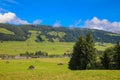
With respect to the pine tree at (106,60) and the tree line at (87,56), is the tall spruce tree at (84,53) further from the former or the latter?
the pine tree at (106,60)

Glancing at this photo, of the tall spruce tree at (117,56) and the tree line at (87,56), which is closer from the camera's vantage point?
the tall spruce tree at (117,56)

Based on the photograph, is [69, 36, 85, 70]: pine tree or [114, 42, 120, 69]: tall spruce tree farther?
[69, 36, 85, 70]: pine tree

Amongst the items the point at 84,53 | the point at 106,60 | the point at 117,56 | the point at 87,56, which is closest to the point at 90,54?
the point at 87,56

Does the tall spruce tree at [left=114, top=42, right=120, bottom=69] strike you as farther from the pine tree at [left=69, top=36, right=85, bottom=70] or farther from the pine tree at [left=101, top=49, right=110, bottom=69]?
the pine tree at [left=69, top=36, right=85, bottom=70]

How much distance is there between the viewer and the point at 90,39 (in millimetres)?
68125

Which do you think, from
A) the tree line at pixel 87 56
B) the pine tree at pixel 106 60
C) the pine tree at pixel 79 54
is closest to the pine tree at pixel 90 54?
the tree line at pixel 87 56

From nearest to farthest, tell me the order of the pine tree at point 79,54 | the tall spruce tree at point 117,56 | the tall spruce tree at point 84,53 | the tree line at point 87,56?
the tall spruce tree at point 117,56 < the tree line at point 87,56 < the tall spruce tree at point 84,53 < the pine tree at point 79,54

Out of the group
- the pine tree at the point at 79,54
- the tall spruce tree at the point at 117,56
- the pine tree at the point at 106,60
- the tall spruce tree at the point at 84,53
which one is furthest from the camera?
the pine tree at the point at 106,60

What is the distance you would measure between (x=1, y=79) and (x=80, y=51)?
4177cm

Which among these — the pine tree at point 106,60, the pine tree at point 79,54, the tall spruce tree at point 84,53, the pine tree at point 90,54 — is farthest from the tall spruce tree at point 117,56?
the pine tree at point 79,54

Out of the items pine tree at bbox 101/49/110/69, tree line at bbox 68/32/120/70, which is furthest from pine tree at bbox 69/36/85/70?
pine tree at bbox 101/49/110/69

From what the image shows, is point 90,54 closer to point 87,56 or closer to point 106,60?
point 87,56

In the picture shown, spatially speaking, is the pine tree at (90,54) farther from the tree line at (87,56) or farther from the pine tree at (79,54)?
the pine tree at (79,54)

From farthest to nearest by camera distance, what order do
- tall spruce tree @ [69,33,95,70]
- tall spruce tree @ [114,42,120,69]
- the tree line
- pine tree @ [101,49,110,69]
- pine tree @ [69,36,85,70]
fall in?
pine tree @ [101,49,110,69], pine tree @ [69,36,85,70], tall spruce tree @ [69,33,95,70], the tree line, tall spruce tree @ [114,42,120,69]
